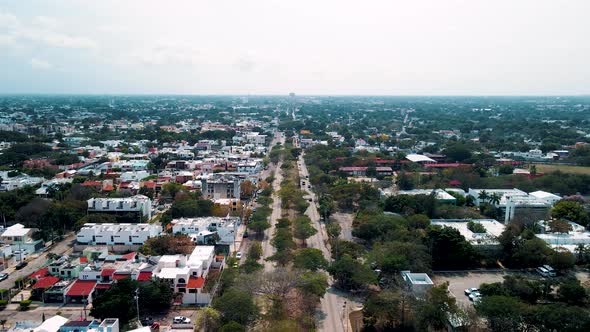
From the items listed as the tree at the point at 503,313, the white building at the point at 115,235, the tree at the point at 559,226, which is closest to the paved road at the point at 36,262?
the white building at the point at 115,235

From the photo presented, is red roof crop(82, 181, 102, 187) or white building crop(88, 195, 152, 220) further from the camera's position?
red roof crop(82, 181, 102, 187)

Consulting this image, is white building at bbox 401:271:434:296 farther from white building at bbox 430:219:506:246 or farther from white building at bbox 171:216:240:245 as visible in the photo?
white building at bbox 171:216:240:245

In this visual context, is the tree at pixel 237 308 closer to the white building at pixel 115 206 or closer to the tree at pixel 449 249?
the tree at pixel 449 249

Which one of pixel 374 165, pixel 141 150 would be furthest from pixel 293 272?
pixel 141 150

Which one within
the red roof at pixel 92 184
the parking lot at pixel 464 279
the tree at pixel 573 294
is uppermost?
the red roof at pixel 92 184

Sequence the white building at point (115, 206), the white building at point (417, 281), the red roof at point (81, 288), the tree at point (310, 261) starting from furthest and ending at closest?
the white building at point (115, 206) → the tree at point (310, 261) → the red roof at point (81, 288) → the white building at point (417, 281)

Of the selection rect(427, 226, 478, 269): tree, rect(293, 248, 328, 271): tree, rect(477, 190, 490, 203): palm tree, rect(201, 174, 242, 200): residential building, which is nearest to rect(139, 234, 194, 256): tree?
rect(293, 248, 328, 271): tree

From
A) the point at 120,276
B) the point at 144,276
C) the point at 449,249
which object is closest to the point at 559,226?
the point at 449,249
